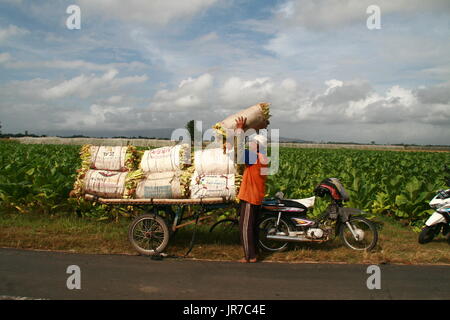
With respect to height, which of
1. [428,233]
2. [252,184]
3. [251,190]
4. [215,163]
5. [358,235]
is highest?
[215,163]

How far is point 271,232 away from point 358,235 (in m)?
1.70

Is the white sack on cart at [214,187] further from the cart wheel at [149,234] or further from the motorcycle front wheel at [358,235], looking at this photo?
the motorcycle front wheel at [358,235]

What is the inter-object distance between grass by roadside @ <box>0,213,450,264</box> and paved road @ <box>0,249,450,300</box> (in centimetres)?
38

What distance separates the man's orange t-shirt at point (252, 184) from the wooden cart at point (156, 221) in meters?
0.30

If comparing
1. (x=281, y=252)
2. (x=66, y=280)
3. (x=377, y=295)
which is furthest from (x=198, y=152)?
(x=377, y=295)

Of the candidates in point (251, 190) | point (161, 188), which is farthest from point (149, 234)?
point (251, 190)

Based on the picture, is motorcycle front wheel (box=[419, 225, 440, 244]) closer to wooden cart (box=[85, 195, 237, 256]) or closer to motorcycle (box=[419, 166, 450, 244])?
motorcycle (box=[419, 166, 450, 244])

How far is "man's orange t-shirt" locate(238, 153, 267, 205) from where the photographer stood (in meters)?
6.24

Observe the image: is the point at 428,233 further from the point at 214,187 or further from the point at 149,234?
the point at 149,234

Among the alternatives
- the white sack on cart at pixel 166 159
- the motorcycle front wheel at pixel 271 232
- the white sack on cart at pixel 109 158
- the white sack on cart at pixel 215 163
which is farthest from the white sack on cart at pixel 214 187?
the white sack on cart at pixel 109 158

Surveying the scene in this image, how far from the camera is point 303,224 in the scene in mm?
6867

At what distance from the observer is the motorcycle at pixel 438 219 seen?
24.4 ft

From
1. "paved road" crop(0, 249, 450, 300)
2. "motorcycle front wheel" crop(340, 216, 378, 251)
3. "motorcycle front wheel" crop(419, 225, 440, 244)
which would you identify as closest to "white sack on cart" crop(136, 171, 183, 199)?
"paved road" crop(0, 249, 450, 300)
